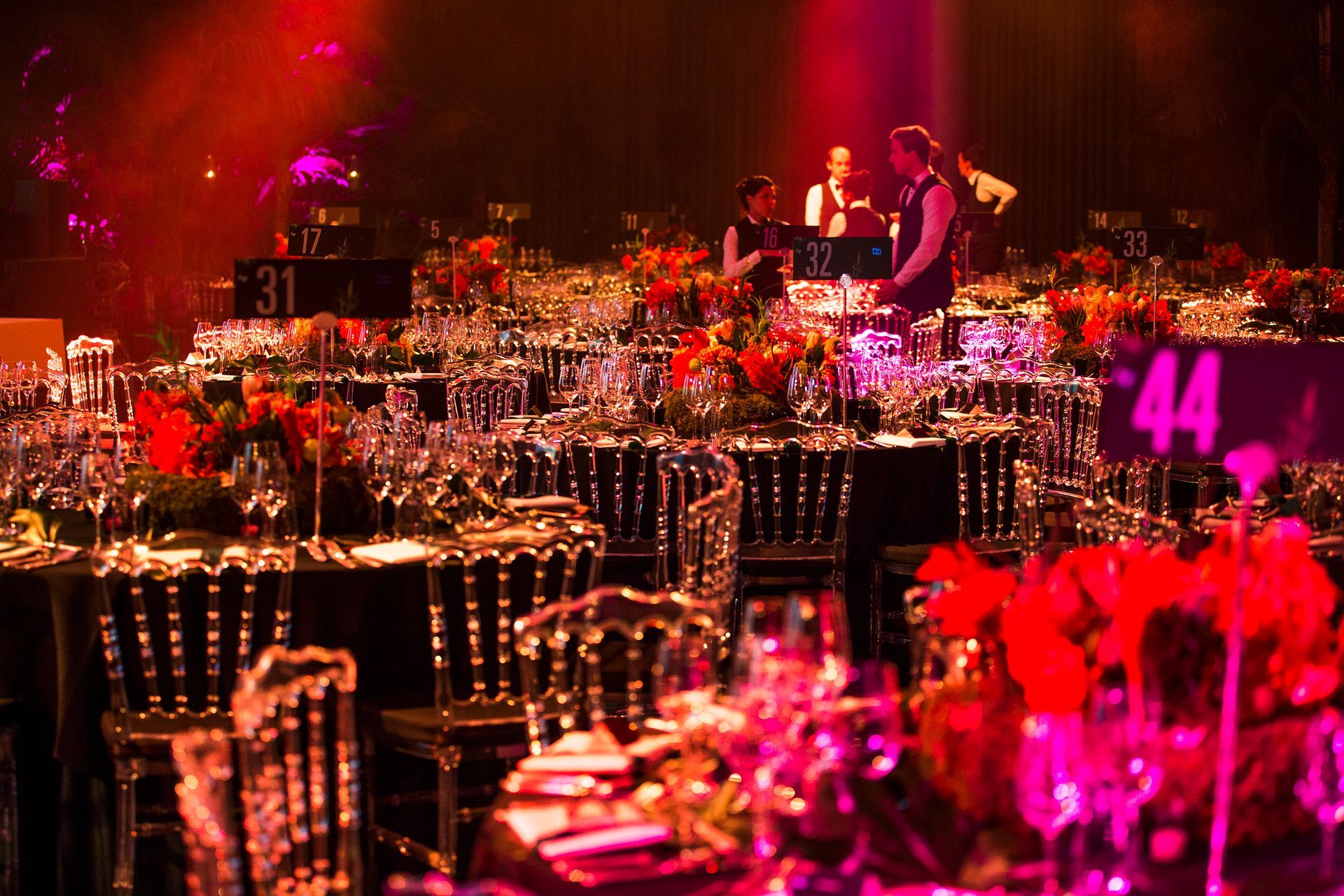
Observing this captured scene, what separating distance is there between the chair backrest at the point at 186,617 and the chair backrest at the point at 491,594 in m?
0.33

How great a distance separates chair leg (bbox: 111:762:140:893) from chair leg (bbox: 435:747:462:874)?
1.95 feet

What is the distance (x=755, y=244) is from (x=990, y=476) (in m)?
4.35

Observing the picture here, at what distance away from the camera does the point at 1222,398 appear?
207 cm

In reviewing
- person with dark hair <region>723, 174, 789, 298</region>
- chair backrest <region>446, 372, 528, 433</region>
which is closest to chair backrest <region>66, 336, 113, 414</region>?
chair backrest <region>446, 372, 528, 433</region>

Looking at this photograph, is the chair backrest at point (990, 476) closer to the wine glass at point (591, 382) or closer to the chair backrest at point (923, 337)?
the wine glass at point (591, 382)

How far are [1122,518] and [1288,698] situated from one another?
1623mm

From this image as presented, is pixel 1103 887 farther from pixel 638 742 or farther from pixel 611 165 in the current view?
pixel 611 165

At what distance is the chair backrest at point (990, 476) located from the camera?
206 inches

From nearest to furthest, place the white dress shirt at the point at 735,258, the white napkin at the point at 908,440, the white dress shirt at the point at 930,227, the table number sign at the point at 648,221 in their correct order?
the white napkin at the point at 908,440, the white dress shirt at the point at 930,227, the white dress shirt at the point at 735,258, the table number sign at the point at 648,221

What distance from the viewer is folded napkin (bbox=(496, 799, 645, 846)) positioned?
79.0 inches

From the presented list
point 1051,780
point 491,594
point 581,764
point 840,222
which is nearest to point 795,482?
point 491,594

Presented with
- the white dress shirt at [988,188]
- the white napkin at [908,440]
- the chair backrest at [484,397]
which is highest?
the white dress shirt at [988,188]

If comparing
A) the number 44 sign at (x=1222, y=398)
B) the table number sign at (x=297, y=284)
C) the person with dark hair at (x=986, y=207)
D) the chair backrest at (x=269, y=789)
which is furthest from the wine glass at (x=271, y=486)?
the person with dark hair at (x=986, y=207)

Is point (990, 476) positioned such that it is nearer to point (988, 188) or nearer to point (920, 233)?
point (920, 233)
